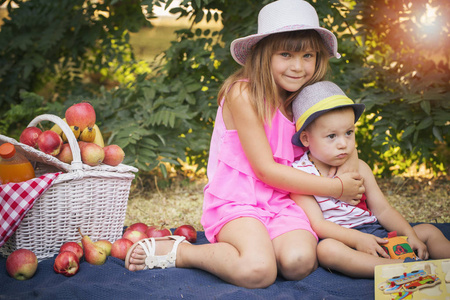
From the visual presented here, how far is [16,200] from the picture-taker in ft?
6.43

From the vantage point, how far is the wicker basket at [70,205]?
6.81 feet

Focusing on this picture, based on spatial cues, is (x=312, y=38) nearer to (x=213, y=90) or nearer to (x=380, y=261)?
(x=380, y=261)

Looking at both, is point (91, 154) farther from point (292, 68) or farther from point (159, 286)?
point (292, 68)

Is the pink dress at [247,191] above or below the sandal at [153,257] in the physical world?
above

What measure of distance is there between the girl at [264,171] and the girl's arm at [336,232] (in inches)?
1.8

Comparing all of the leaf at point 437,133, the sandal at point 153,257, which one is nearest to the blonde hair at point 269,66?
the sandal at point 153,257

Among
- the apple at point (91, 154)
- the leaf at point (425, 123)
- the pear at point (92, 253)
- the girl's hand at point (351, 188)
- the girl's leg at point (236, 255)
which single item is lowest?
the pear at point (92, 253)

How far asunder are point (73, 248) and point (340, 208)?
1.30 m

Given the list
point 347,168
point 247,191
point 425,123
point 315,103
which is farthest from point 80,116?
point 425,123

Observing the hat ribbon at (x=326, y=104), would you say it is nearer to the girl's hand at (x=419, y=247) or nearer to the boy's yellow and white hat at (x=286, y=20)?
the boy's yellow and white hat at (x=286, y=20)

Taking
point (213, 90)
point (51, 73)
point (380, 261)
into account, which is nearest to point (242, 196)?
point (380, 261)

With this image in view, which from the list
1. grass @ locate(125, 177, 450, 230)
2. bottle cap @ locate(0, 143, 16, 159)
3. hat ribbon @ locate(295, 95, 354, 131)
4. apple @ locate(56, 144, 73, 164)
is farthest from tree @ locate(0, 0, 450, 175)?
hat ribbon @ locate(295, 95, 354, 131)

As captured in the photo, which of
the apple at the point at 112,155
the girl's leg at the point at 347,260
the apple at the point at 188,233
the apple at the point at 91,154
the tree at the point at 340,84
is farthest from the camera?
the tree at the point at 340,84

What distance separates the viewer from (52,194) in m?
2.07
